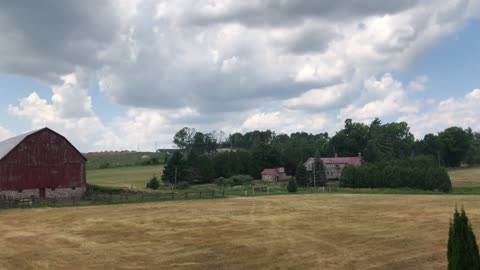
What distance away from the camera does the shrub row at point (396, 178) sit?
7650 centimetres

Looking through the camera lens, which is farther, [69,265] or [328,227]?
[328,227]

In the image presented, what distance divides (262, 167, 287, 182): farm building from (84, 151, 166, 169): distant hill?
44992mm

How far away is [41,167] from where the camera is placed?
61500 millimetres

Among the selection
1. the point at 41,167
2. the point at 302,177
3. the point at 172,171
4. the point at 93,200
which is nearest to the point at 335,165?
the point at 302,177

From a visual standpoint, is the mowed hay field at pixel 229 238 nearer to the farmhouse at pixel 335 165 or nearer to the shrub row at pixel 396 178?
the shrub row at pixel 396 178

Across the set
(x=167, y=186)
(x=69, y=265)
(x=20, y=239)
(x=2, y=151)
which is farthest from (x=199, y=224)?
(x=167, y=186)

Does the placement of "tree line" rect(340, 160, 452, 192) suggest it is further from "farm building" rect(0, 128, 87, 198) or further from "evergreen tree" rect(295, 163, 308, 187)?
"farm building" rect(0, 128, 87, 198)

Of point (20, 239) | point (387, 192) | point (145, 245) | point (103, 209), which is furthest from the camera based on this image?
point (387, 192)

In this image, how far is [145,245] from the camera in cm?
2592

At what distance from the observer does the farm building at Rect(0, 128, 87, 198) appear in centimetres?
5891

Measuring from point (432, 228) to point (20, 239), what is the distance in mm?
25155

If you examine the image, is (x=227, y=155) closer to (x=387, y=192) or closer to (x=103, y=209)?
(x=387, y=192)

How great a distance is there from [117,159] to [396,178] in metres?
98.3

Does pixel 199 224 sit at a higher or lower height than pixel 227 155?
lower
